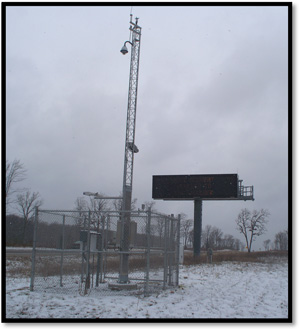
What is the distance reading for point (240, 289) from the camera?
1148 centimetres

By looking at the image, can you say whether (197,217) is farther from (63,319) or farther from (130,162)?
(63,319)

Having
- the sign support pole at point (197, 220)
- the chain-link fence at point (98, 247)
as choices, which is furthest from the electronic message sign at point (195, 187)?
the chain-link fence at point (98, 247)

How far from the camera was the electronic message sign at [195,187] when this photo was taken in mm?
26719

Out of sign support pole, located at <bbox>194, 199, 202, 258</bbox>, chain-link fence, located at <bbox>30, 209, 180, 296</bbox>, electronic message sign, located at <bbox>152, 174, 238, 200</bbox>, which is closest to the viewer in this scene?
chain-link fence, located at <bbox>30, 209, 180, 296</bbox>

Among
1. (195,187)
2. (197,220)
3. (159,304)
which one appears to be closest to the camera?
(159,304)

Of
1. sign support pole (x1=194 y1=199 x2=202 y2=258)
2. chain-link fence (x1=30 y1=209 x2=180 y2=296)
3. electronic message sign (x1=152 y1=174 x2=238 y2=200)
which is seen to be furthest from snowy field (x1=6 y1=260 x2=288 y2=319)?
sign support pole (x1=194 y1=199 x2=202 y2=258)

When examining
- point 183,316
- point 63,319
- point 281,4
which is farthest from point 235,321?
point 281,4

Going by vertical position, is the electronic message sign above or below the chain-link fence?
above

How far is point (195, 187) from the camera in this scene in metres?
27.5

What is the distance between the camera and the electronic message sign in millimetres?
26719

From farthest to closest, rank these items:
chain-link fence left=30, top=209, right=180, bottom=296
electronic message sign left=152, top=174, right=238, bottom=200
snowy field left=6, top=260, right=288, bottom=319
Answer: electronic message sign left=152, top=174, right=238, bottom=200 → chain-link fence left=30, top=209, right=180, bottom=296 → snowy field left=6, top=260, right=288, bottom=319

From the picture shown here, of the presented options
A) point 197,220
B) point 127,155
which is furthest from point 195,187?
point 127,155

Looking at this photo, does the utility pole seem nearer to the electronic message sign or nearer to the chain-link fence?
the chain-link fence

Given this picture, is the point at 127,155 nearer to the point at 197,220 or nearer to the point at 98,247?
the point at 98,247
